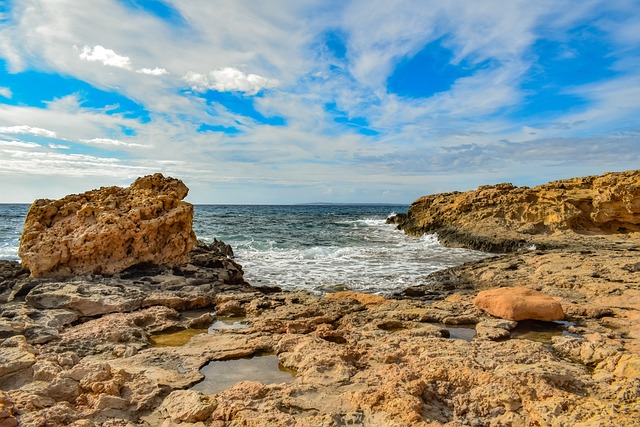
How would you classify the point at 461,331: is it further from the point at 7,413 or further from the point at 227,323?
the point at 7,413

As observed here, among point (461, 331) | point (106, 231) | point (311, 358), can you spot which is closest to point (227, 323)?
point (311, 358)

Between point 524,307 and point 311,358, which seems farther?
point 524,307

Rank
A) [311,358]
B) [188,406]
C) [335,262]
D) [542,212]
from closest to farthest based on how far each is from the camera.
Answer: [188,406]
[311,358]
[335,262]
[542,212]

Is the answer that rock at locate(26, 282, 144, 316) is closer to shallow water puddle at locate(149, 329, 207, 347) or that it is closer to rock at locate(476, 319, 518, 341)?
shallow water puddle at locate(149, 329, 207, 347)

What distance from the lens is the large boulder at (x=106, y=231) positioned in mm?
9375

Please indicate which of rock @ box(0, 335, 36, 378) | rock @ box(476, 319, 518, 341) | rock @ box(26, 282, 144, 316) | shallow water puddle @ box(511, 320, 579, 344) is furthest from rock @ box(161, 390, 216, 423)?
shallow water puddle @ box(511, 320, 579, 344)

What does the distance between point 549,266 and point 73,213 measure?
1353 centimetres

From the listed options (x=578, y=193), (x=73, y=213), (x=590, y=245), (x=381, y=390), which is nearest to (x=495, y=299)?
(x=381, y=390)

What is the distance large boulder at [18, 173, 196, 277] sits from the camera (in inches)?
369

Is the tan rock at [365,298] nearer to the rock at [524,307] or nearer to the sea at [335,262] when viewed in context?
the sea at [335,262]

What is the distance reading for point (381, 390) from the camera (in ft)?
13.5

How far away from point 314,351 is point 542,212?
73.5ft

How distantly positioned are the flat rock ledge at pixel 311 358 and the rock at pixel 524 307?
19 cm

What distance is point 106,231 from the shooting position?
380 inches
